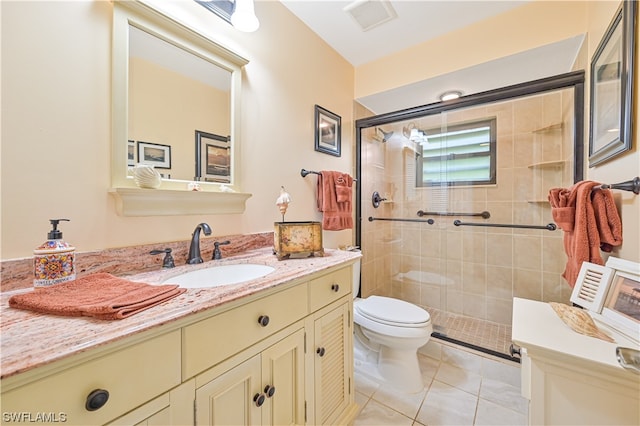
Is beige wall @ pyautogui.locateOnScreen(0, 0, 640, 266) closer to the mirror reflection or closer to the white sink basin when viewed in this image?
the mirror reflection

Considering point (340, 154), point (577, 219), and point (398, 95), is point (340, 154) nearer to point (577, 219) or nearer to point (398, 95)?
point (398, 95)

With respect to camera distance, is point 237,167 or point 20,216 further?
point 237,167

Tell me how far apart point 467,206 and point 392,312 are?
133 centimetres

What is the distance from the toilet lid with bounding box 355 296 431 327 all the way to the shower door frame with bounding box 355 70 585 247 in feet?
2.09

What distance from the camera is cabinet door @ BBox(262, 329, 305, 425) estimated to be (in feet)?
2.77

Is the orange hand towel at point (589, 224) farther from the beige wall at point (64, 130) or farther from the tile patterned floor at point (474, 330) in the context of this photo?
the beige wall at point (64, 130)

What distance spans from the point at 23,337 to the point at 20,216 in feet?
1.58

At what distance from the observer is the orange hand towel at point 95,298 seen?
56cm

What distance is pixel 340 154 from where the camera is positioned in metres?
2.10

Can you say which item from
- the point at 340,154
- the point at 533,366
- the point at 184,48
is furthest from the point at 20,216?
the point at 340,154

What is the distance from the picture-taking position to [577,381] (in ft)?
2.36

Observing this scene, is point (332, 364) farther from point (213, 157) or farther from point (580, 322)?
point (213, 157)

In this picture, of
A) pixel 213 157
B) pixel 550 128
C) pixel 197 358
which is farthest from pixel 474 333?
pixel 213 157

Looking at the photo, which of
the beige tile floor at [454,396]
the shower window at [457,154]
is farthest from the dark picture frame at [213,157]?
the shower window at [457,154]
